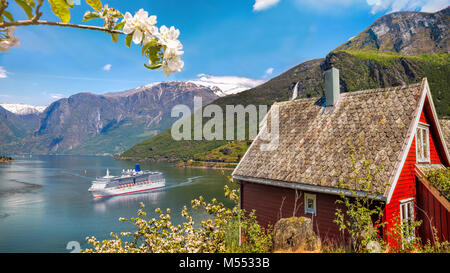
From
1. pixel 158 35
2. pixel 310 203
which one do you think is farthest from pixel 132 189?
pixel 158 35

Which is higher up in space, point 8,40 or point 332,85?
point 332,85

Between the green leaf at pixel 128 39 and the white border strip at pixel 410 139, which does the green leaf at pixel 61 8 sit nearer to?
the green leaf at pixel 128 39

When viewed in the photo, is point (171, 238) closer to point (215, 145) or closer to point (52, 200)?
point (52, 200)

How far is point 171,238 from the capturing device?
809 cm

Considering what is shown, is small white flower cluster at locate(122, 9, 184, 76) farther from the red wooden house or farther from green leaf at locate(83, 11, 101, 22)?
the red wooden house

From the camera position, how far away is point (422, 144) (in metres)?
9.35

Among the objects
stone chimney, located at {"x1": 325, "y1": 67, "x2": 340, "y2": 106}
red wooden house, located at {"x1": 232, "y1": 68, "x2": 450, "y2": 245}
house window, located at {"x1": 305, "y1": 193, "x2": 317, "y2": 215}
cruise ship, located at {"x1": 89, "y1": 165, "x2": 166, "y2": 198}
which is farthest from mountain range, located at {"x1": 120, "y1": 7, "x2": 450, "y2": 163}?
house window, located at {"x1": 305, "y1": 193, "x2": 317, "y2": 215}

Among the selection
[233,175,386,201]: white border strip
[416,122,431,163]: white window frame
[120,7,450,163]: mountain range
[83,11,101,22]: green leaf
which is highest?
[120,7,450,163]: mountain range

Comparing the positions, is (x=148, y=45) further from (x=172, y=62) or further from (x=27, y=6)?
(x=27, y=6)

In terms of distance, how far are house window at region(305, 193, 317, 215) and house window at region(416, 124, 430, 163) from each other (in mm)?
3716

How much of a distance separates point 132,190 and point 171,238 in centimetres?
6767

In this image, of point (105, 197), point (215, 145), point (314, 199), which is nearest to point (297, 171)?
point (314, 199)

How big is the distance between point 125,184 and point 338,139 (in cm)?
6925

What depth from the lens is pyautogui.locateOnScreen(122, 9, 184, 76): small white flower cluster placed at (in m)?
1.44
